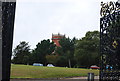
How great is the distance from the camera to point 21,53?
76875 millimetres

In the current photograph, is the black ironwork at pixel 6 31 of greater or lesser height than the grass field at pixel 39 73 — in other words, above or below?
above

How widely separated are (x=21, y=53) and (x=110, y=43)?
6657 centimetres

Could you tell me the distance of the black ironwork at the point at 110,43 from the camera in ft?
41.3

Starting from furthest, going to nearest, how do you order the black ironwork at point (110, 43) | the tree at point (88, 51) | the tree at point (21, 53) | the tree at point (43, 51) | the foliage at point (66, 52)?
the tree at point (21, 53), the tree at point (43, 51), the foliage at point (66, 52), the tree at point (88, 51), the black ironwork at point (110, 43)

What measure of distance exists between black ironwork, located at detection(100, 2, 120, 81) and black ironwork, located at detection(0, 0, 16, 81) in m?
6.29

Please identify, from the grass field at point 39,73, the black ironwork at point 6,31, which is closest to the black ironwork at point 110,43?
the black ironwork at point 6,31

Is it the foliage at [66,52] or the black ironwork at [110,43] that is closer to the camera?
the black ironwork at [110,43]

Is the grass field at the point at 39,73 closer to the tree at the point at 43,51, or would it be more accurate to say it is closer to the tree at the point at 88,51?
the tree at the point at 88,51

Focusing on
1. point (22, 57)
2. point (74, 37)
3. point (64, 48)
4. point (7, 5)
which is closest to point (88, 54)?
point (64, 48)

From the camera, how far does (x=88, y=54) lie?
49.1 metres

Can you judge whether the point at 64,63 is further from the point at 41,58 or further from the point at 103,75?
the point at 103,75

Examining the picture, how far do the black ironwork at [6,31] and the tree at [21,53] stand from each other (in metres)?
57.6

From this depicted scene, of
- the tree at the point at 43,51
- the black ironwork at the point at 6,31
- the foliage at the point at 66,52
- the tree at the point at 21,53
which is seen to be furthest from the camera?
the tree at the point at 21,53

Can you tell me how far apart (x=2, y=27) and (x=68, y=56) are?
54029 mm
